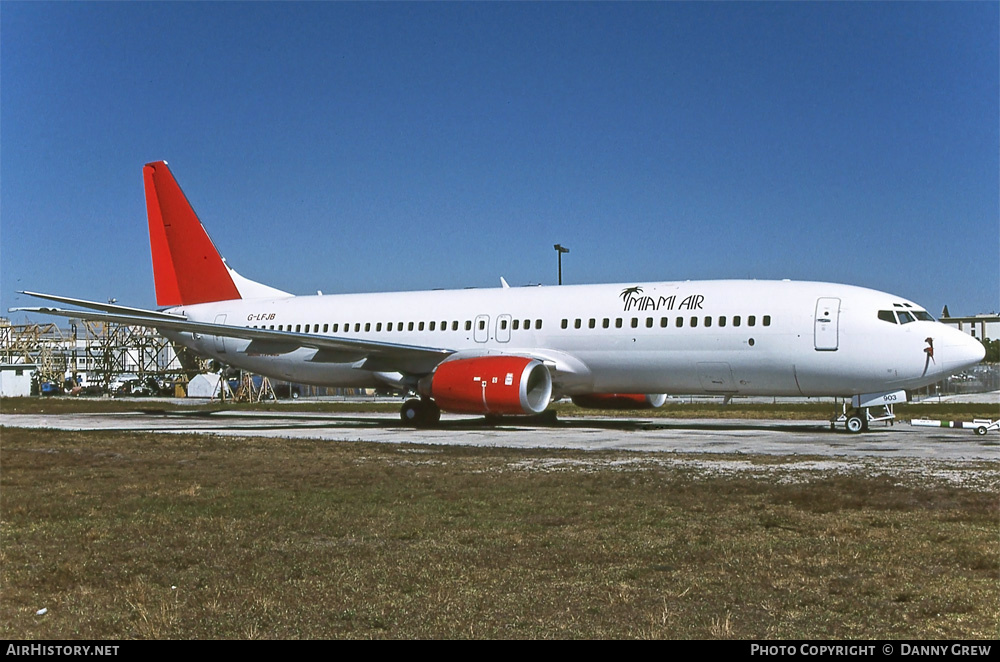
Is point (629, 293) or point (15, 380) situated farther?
point (15, 380)

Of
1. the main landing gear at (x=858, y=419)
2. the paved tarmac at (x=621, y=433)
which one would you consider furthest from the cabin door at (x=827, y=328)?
the paved tarmac at (x=621, y=433)

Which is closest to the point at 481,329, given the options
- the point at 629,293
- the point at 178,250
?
the point at 629,293

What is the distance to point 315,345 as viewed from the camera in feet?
78.7

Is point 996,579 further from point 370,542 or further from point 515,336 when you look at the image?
point 515,336

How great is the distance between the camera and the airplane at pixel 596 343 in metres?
19.9

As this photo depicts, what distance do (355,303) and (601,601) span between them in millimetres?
22812

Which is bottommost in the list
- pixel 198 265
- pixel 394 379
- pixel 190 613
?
pixel 190 613

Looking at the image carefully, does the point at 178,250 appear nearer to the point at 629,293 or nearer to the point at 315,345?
the point at 315,345

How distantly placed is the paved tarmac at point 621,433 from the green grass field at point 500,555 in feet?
13.1

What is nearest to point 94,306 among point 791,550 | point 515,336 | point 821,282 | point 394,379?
point 394,379

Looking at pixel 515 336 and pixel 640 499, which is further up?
pixel 515 336

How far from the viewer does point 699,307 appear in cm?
2147

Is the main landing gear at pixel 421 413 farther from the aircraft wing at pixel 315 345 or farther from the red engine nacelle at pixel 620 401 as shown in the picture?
the red engine nacelle at pixel 620 401

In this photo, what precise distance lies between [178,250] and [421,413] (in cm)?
1117
